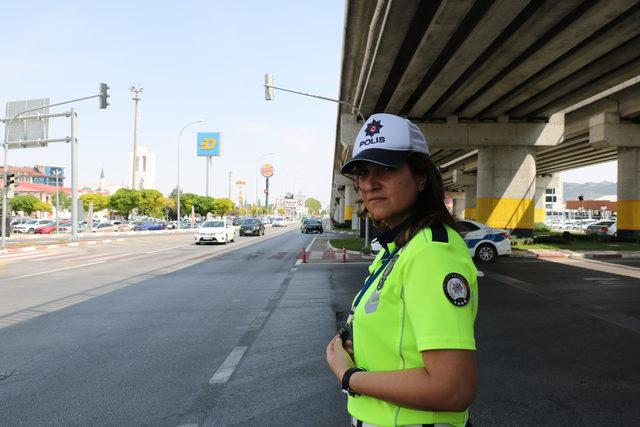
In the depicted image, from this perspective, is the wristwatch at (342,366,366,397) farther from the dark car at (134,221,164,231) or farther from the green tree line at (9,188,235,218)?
the green tree line at (9,188,235,218)

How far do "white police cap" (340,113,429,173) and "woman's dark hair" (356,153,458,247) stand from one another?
0.13 ft

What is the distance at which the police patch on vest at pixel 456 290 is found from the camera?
129 cm

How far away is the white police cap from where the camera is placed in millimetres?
1509

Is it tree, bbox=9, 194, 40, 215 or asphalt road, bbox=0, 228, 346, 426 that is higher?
tree, bbox=9, 194, 40, 215

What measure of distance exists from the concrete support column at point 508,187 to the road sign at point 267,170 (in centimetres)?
8580

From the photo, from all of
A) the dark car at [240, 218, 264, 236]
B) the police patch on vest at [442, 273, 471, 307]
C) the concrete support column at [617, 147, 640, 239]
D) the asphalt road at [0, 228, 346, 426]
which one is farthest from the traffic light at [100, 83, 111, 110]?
the concrete support column at [617, 147, 640, 239]

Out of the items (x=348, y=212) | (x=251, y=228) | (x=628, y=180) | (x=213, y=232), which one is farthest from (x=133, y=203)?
(x=628, y=180)

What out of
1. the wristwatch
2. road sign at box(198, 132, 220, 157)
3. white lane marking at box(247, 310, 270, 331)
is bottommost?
white lane marking at box(247, 310, 270, 331)

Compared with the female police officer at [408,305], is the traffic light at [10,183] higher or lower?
higher

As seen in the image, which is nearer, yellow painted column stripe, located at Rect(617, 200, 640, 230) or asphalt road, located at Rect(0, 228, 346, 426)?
asphalt road, located at Rect(0, 228, 346, 426)

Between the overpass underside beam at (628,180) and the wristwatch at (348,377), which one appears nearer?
the wristwatch at (348,377)

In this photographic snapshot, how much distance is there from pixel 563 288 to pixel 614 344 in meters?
5.23

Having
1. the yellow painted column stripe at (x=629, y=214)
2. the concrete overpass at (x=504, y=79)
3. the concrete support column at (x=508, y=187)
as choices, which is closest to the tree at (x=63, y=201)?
the concrete overpass at (x=504, y=79)

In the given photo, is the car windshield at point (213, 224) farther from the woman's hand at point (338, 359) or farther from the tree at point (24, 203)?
the tree at point (24, 203)
